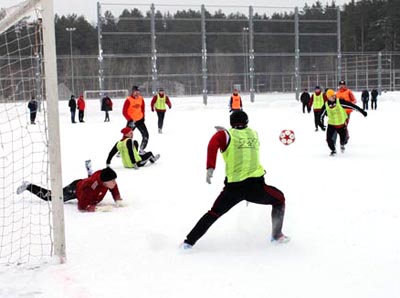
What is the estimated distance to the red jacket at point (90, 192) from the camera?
7.24 meters

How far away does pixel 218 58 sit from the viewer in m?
36.8

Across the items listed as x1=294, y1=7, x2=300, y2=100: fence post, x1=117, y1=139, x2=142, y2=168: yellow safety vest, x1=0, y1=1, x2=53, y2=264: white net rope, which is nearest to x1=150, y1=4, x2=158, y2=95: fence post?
x1=294, y1=7, x2=300, y2=100: fence post

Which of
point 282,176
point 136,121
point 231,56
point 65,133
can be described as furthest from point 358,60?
point 282,176

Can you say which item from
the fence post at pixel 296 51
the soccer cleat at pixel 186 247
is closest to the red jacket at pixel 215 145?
the soccer cleat at pixel 186 247

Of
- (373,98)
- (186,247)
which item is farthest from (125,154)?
(373,98)

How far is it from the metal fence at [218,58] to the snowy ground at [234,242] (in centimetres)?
2361

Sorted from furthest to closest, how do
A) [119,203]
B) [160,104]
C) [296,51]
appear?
[296,51]
[160,104]
[119,203]

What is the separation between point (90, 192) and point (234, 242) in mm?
2399

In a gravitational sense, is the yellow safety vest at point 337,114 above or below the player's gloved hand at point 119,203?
above

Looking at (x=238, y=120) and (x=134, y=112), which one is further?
(x=134, y=112)

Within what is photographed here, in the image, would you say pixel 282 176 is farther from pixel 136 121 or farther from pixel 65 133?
pixel 65 133

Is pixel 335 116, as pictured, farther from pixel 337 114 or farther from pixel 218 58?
pixel 218 58

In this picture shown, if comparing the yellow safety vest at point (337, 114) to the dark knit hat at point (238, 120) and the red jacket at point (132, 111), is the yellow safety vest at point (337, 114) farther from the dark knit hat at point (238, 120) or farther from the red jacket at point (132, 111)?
the dark knit hat at point (238, 120)

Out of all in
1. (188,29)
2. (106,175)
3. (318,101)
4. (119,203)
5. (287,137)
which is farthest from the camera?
(188,29)
